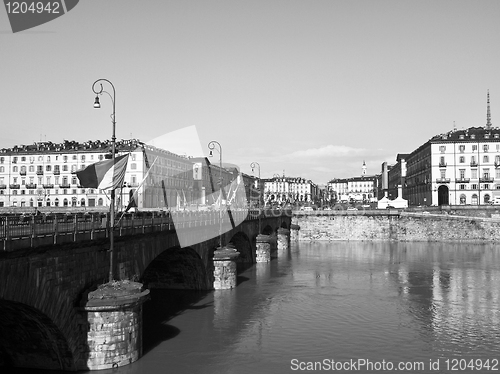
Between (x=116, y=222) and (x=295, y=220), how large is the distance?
8223cm

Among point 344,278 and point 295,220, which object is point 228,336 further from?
point 295,220

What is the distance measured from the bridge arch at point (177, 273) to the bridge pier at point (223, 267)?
115 cm

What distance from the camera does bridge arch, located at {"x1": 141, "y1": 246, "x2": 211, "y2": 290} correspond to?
43.0 metres

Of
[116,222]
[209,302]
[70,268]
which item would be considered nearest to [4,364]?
[70,268]

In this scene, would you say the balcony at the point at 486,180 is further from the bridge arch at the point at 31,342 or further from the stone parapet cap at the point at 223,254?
the bridge arch at the point at 31,342

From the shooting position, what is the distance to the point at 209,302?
Answer: 1575 inches

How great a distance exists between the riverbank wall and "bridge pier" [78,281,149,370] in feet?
275

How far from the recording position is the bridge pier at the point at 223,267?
44531 millimetres

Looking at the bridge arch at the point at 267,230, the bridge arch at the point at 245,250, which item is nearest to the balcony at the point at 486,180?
the bridge arch at the point at 267,230

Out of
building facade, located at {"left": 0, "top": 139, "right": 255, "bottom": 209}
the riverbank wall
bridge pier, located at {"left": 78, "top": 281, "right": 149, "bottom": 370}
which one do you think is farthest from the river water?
building facade, located at {"left": 0, "top": 139, "right": 255, "bottom": 209}

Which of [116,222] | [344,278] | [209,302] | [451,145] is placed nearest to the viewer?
[116,222]

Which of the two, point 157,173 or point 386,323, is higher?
point 157,173

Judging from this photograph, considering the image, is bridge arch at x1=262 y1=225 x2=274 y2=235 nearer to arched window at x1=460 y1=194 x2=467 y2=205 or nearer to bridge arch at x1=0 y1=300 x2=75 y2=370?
bridge arch at x1=0 y1=300 x2=75 y2=370

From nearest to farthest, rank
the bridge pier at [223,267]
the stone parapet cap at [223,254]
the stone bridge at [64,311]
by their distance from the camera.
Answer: the stone bridge at [64,311], the stone parapet cap at [223,254], the bridge pier at [223,267]
